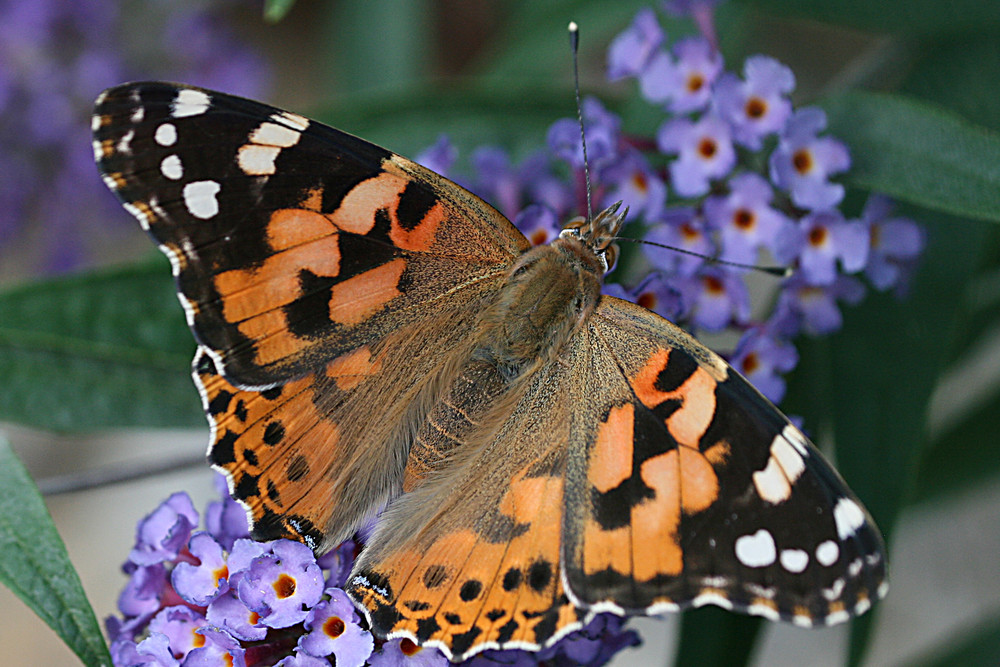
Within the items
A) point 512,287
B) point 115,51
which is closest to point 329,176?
point 512,287

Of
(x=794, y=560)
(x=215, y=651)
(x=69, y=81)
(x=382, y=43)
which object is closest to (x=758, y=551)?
(x=794, y=560)

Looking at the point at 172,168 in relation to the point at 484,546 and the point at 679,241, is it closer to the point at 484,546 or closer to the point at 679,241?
the point at 484,546

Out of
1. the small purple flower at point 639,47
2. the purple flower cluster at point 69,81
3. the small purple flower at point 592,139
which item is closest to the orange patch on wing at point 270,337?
the small purple flower at point 592,139

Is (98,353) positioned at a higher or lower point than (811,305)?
lower

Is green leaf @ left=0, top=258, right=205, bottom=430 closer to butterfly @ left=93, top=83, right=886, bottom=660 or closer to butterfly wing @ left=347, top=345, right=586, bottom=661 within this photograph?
butterfly @ left=93, top=83, right=886, bottom=660

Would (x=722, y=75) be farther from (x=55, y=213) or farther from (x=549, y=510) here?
(x=55, y=213)

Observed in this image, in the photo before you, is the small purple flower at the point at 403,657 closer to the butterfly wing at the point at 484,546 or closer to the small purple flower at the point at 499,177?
the butterfly wing at the point at 484,546
